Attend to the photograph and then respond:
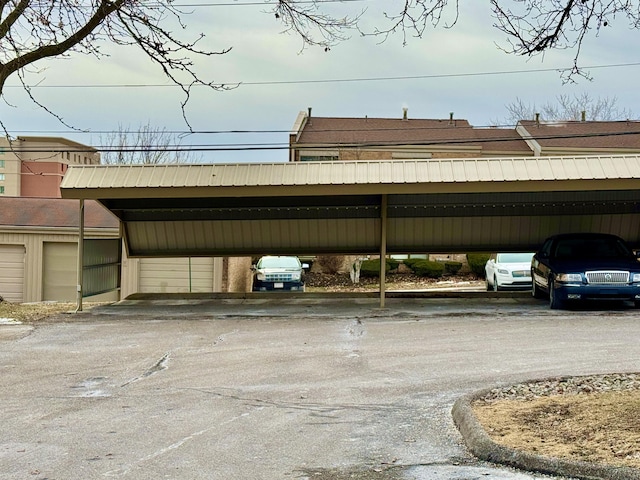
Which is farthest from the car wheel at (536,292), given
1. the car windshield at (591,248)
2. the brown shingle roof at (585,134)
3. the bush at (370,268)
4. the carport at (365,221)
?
the brown shingle roof at (585,134)

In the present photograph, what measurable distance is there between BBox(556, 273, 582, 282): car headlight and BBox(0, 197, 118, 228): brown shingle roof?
16.8 metres

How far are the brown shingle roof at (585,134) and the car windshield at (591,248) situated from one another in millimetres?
20498

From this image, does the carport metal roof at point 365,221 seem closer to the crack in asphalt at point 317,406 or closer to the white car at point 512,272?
the white car at point 512,272

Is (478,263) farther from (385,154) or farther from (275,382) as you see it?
(275,382)

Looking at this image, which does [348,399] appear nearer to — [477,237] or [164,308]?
[164,308]

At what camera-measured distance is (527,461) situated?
18.1 ft

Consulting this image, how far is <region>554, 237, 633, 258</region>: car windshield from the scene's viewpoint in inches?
666

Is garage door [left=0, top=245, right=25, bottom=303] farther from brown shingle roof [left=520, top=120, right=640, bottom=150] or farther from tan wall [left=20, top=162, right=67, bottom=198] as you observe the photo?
tan wall [left=20, top=162, right=67, bottom=198]

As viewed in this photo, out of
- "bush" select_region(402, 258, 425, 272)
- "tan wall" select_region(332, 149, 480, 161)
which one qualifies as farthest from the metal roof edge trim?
"tan wall" select_region(332, 149, 480, 161)

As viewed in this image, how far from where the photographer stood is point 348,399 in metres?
8.40

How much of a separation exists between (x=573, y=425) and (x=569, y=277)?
9.84 metres

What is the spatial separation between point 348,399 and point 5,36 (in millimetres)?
7659

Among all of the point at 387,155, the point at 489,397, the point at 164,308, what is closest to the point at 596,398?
the point at 489,397

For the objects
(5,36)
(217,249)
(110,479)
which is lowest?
(110,479)
